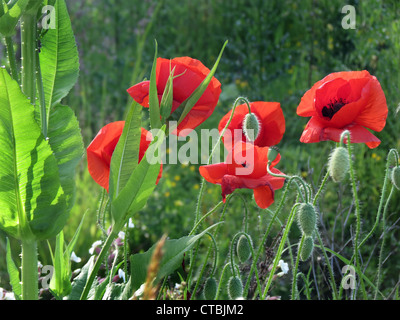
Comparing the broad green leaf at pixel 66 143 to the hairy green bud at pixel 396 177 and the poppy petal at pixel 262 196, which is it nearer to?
the poppy petal at pixel 262 196

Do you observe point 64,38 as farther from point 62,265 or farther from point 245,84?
point 245,84

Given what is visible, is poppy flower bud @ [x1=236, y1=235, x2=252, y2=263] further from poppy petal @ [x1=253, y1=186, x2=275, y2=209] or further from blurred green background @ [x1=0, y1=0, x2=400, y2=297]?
blurred green background @ [x1=0, y1=0, x2=400, y2=297]

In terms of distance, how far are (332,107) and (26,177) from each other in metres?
0.58

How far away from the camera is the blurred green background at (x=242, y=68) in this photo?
249 centimetres

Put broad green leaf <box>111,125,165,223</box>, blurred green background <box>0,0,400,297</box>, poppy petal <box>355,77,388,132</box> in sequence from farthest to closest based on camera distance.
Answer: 1. blurred green background <box>0,0,400,297</box>
2. poppy petal <box>355,77,388,132</box>
3. broad green leaf <box>111,125,165,223</box>

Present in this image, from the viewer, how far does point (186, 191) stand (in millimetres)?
2986

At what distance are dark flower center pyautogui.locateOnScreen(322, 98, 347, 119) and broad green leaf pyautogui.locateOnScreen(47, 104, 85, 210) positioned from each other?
460 millimetres

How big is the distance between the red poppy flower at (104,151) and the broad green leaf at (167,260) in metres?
0.16

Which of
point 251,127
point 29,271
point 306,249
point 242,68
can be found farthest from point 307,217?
point 242,68

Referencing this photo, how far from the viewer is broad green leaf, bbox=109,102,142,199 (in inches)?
37.5

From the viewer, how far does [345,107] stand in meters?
1.10

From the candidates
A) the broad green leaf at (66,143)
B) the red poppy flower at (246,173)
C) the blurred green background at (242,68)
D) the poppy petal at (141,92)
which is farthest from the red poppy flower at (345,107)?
the blurred green background at (242,68)

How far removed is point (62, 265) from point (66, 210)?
0.10 metres

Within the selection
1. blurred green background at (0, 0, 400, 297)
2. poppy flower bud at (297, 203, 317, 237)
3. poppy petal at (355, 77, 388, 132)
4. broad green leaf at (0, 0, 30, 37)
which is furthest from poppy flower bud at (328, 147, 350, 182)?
blurred green background at (0, 0, 400, 297)
